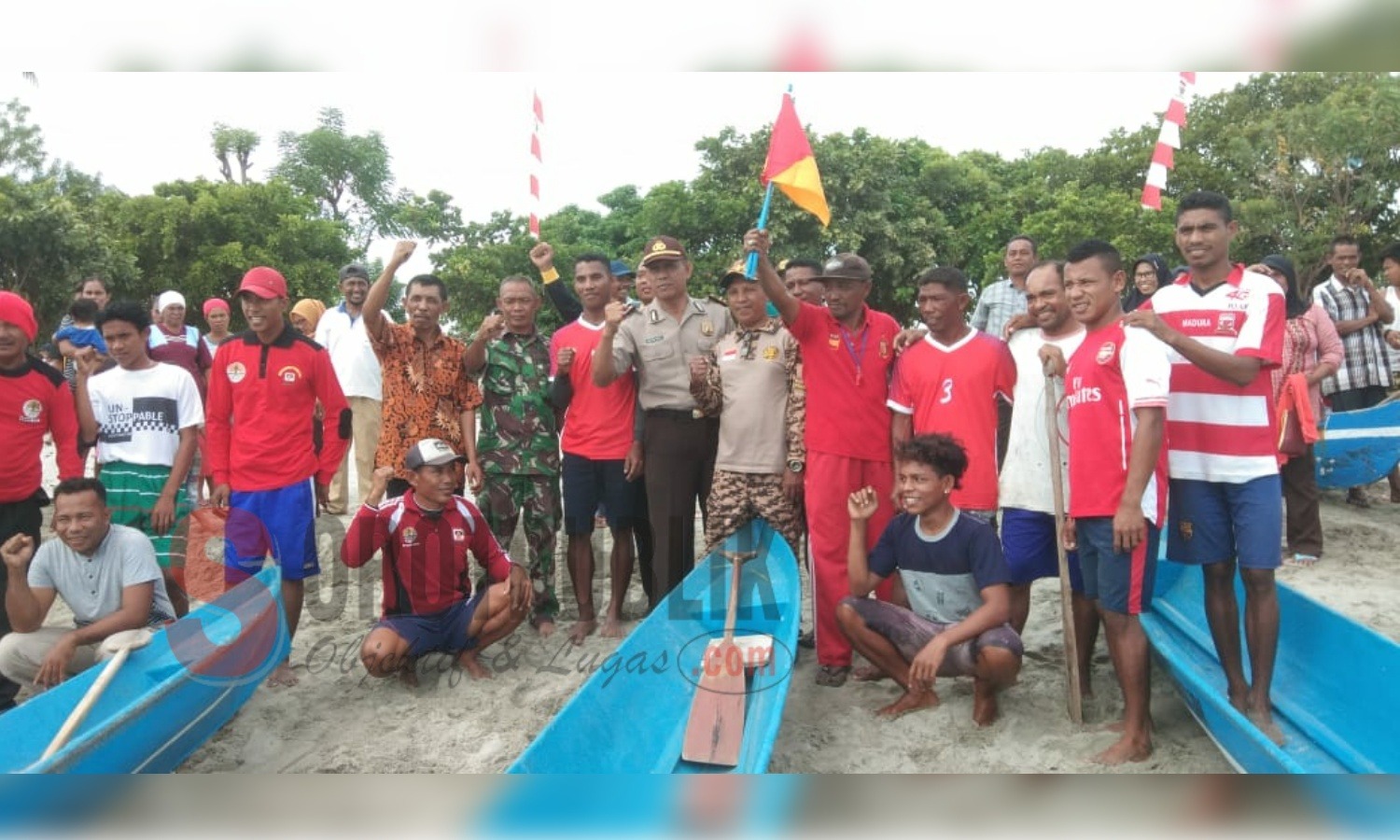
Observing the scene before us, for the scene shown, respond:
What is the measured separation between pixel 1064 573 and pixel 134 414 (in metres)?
4.06

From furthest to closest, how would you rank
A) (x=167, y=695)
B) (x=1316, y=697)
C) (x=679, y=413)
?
(x=679, y=413)
(x=1316, y=697)
(x=167, y=695)

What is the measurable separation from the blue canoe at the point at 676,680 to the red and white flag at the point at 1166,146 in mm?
2777

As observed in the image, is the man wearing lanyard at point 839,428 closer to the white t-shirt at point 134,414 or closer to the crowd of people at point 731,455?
the crowd of people at point 731,455

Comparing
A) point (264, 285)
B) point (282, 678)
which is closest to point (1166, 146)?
point (264, 285)

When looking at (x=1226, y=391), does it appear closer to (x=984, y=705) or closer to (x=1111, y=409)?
(x=1111, y=409)

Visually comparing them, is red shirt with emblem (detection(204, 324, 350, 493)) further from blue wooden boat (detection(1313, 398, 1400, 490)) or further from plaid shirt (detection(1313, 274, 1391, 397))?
plaid shirt (detection(1313, 274, 1391, 397))

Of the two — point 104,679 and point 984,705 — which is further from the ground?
point 104,679

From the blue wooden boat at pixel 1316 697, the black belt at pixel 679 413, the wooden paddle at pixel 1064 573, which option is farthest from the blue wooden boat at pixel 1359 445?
the black belt at pixel 679 413

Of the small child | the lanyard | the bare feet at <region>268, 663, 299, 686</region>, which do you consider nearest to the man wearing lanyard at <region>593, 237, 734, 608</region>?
the lanyard

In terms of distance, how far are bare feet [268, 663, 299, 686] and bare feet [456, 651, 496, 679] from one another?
0.74m

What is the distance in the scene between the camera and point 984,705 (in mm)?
3465

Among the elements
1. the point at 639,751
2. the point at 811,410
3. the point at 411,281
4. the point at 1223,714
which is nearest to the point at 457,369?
the point at 411,281

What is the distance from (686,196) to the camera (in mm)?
16422

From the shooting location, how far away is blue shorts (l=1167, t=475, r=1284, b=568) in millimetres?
3008
